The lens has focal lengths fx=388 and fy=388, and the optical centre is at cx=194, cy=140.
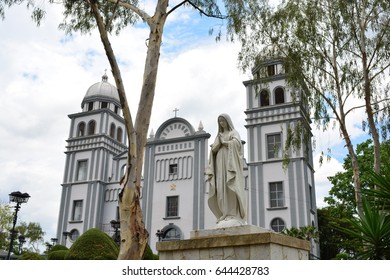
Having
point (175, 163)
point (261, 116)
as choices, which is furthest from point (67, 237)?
point (261, 116)

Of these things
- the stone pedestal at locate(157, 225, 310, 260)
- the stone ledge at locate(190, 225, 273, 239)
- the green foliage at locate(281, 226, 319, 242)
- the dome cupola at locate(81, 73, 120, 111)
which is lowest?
the stone pedestal at locate(157, 225, 310, 260)

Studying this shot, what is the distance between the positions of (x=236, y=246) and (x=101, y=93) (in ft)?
→ 92.3

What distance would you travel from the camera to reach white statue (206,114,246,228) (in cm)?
623

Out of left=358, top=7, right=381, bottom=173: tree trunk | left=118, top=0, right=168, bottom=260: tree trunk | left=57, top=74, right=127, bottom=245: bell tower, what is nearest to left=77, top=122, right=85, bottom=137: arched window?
left=57, top=74, right=127, bottom=245: bell tower

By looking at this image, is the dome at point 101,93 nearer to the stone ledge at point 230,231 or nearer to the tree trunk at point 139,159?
the tree trunk at point 139,159

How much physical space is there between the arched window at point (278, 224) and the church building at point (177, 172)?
0.18ft

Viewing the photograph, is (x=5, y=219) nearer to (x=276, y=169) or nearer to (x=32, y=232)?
(x=32, y=232)

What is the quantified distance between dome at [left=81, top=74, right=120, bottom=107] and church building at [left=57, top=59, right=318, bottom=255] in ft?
0.27

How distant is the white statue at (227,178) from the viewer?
6.23m

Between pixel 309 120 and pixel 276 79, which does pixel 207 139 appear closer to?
pixel 276 79

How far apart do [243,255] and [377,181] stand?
2.01 metres

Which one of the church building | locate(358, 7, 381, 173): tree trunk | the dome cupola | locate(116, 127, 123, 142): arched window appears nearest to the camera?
locate(358, 7, 381, 173): tree trunk

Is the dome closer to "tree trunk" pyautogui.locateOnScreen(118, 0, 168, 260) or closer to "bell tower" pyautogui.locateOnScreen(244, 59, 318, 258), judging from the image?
"bell tower" pyautogui.locateOnScreen(244, 59, 318, 258)

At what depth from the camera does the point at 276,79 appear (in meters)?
24.8
